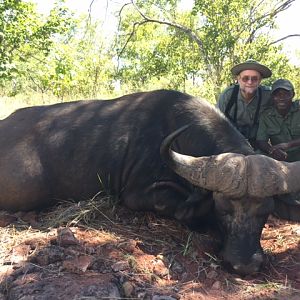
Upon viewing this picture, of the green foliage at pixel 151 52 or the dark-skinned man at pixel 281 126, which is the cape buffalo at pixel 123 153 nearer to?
the dark-skinned man at pixel 281 126

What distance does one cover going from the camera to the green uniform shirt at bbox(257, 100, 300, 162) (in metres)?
6.21

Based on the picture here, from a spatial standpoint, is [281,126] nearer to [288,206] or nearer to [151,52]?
[288,206]

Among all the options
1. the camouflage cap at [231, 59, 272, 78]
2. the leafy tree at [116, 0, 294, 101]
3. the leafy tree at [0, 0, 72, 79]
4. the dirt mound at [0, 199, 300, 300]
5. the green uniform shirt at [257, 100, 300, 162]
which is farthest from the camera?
the leafy tree at [116, 0, 294, 101]

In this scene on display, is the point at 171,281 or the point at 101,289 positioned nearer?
the point at 101,289

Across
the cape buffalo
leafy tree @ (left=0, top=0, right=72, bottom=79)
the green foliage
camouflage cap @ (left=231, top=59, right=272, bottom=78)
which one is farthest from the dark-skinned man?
leafy tree @ (left=0, top=0, right=72, bottom=79)

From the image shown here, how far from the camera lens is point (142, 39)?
81.1ft

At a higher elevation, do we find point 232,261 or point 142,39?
point 142,39

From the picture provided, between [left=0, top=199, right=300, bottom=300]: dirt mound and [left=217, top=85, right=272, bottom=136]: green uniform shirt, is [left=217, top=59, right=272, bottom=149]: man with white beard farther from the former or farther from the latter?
[left=0, top=199, right=300, bottom=300]: dirt mound

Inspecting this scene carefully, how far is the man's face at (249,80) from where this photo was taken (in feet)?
20.1

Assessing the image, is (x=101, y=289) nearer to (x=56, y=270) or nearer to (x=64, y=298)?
(x=64, y=298)

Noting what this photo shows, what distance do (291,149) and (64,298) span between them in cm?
413

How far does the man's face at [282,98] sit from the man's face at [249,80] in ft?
0.98

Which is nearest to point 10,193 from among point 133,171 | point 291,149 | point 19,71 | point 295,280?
point 133,171

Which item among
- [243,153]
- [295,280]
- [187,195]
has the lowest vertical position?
[295,280]
